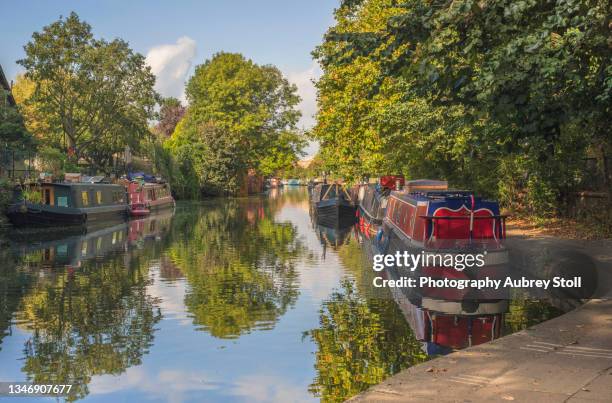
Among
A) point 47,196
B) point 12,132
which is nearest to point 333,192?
point 47,196

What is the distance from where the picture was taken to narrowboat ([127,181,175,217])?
44625 mm

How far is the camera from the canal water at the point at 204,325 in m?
8.87

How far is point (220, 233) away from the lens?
31.0 m

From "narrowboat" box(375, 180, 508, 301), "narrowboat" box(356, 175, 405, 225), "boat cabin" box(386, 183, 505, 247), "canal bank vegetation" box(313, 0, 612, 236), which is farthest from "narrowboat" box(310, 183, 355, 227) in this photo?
"canal bank vegetation" box(313, 0, 612, 236)

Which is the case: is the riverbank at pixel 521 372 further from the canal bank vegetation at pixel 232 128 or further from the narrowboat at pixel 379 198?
the canal bank vegetation at pixel 232 128

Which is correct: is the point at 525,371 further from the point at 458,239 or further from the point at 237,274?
the point at 237,274

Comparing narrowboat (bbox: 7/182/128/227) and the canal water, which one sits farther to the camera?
narrowboat (bbox: 7/182/128/227)

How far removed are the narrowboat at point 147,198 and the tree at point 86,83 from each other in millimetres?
4326

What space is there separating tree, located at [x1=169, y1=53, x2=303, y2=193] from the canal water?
162 ft

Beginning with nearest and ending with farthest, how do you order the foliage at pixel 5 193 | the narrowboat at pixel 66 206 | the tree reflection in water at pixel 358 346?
the tree reflection in water at pixel 358 346 < the narrowboat at pixel 66 206 < the foliage at pixel 5 193

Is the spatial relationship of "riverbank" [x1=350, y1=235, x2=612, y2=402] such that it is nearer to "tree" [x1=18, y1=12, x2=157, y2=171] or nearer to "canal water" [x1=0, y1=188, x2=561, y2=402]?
"canal water" [x1=0, y1=188, x2=561, y2=402]

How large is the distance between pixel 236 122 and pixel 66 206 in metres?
40.1

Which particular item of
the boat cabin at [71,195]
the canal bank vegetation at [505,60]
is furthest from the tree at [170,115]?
the canal bank vegetation at [505,60]

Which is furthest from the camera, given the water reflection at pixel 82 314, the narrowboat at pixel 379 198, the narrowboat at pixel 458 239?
the narrowboat at pixel 379 198
